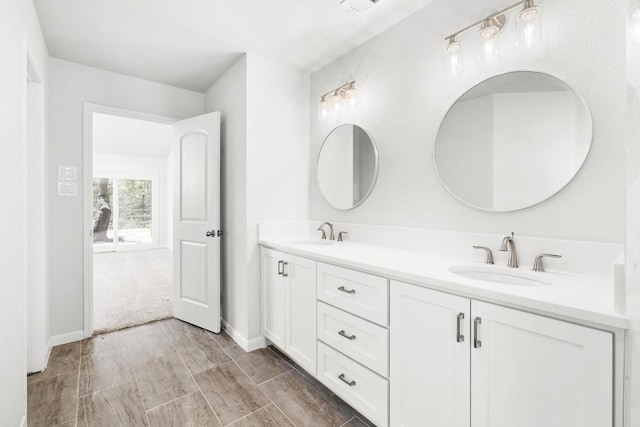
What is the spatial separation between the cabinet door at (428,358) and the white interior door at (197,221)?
1.89m

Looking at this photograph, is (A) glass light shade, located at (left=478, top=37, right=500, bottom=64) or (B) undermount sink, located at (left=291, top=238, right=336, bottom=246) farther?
(B) undermount sink, located at (left=291, top=238, right=336, bottom=246)

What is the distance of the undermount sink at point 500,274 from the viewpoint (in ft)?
4.37

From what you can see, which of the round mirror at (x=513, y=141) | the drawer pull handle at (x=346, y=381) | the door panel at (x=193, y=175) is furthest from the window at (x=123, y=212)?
the round mirror at (x=513, y=141)

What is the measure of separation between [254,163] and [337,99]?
2.90 ft

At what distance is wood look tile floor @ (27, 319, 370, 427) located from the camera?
65.1 inches

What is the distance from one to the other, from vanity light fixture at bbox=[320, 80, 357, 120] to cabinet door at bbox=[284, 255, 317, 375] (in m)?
1.34

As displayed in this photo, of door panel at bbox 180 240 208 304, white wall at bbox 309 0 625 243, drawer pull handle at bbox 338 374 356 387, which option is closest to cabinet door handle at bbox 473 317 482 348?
white wall at bbox 309 0 625 243

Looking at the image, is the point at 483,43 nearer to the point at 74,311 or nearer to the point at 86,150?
the point at 86,150

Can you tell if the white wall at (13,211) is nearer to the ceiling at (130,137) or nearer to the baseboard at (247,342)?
the baseboard at (247,342)

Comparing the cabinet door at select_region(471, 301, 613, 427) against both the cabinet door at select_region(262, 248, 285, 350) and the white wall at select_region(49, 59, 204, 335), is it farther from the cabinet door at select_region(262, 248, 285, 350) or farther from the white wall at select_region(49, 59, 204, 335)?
the white wall at select_region(49, 59, 204, 335)

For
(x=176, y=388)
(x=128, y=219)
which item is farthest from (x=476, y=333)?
(x=128, y=219)

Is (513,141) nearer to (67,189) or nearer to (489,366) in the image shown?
(489,366)

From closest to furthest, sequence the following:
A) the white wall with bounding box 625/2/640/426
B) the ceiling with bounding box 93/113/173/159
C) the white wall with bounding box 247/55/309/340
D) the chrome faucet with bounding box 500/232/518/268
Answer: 1. the white wall with bounding box 625/2/640/426
2. the chrome faucet with bounding box 500/232/518/268
3. the white wall with bounding box 247/55/309/340
4. the ceiling with bounding box 93/113/173/159

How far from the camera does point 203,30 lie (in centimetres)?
219
